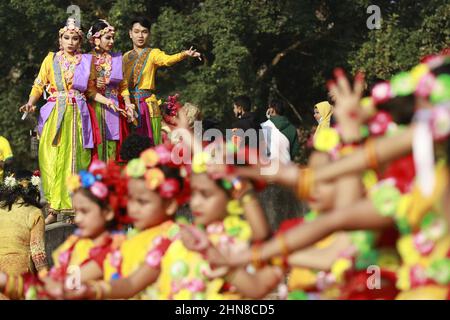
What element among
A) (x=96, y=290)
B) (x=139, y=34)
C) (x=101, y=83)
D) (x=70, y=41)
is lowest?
(x=96, y=290)

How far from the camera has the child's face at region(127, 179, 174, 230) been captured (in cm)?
641

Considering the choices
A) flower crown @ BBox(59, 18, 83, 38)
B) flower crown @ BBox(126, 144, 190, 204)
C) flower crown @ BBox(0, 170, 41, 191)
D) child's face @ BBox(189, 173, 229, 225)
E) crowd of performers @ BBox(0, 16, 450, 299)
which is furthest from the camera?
flower crown @ BBox(59, 18, 83, 38)

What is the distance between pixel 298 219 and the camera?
601 centimetres

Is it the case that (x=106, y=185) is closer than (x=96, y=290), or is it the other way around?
(x=96, y=290)

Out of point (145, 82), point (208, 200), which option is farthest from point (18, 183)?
point (208, 200)

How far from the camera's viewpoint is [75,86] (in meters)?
11.1

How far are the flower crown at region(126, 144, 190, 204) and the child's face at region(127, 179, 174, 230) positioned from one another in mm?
37

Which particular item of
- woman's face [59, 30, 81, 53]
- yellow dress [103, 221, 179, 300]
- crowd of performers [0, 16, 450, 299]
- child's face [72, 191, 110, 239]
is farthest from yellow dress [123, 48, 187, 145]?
yellow dress [103, 221, 179, 300]

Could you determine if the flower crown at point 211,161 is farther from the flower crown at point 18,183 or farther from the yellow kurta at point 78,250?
the flower crown at point 18,183

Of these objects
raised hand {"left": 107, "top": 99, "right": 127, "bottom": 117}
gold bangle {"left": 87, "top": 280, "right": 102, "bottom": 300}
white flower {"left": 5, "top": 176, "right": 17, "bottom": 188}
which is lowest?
gold bangle {"left": 87, "top": 280, "right": 102, "bottom": 300}

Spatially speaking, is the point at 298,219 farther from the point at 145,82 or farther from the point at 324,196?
the point at 145,82

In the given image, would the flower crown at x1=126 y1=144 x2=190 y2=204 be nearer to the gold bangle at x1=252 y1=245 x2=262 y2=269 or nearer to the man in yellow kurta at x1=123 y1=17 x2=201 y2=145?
the gold bangle at x1=252 y1=245 x2=262 y2=269

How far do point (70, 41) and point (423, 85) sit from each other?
6.69 metres
